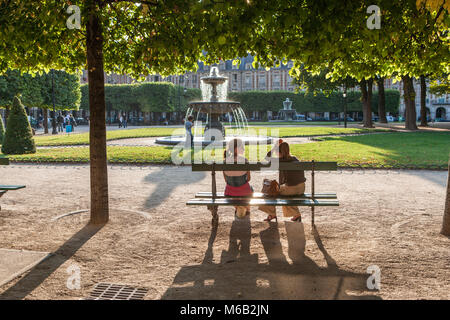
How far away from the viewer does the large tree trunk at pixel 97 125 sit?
610cm

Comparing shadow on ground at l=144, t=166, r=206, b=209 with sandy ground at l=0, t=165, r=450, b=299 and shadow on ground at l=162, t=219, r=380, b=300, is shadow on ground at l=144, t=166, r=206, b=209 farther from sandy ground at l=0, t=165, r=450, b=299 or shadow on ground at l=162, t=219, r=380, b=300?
shadow on ground at l=162, t=219, r=380, b=300

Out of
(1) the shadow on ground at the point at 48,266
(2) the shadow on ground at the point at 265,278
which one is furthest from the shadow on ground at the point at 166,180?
(2) the shadow on ground at the point at 265,278

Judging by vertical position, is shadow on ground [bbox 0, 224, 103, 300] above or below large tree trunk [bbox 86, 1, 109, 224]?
below

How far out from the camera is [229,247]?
17.5 feet

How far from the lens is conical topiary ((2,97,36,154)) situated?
692 inches

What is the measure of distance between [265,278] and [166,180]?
6731mm

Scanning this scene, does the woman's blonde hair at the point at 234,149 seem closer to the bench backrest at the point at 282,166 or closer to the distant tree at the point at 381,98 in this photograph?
the bench backrest at the point at 282,166

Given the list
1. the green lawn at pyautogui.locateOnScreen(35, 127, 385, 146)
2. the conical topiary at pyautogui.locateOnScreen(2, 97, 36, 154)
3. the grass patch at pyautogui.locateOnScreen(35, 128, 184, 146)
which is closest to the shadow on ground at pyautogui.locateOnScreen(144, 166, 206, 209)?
the conical topiary at pyautogui.locateOnScreen(2, 97, 36, 154)

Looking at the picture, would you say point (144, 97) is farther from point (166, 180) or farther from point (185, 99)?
point (166, 180)

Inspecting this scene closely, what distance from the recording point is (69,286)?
4.09 meters

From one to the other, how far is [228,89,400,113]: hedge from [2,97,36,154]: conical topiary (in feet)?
182

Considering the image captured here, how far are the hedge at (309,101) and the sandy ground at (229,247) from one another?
62.4 metres


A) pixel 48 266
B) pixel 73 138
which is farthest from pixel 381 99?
pixel 48 266

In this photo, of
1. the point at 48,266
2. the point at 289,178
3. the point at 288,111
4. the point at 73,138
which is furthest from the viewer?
the point at 288,111
